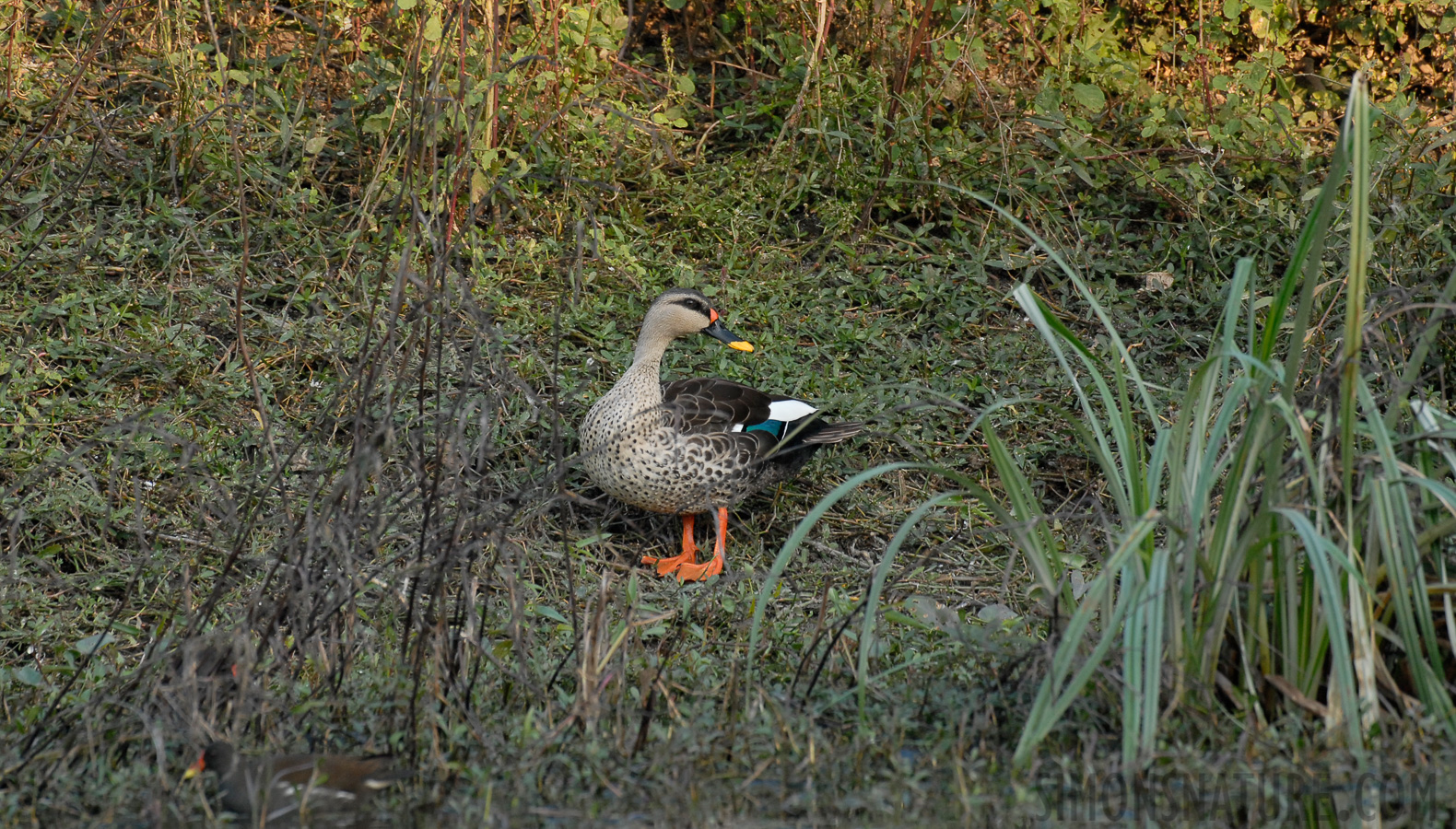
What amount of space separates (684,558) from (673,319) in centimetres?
77

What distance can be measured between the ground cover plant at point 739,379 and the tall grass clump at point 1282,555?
14mm

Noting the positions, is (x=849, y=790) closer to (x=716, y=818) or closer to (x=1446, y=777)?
(x=716, y=818)

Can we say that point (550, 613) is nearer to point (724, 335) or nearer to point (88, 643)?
point (88, 643)

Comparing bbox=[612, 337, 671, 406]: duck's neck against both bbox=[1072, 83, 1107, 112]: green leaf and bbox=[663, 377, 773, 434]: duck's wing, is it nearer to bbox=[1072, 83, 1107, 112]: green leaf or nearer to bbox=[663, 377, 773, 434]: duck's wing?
bbox=[663, 377, 773, 434]: duck's wing

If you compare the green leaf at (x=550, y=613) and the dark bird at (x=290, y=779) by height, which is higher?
the dark bird at (x=290, y=779)

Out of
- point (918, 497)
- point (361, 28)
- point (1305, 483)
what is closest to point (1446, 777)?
point (1305, 483)

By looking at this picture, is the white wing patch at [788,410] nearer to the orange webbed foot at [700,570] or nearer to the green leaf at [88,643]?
the orange webbed foot at [700,570]

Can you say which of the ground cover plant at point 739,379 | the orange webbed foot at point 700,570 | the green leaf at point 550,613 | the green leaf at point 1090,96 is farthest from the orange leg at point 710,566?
the green leaf at point 1090,96

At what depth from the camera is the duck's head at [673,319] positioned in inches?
189

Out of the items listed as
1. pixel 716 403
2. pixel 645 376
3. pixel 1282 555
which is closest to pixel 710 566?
pixel 716 403

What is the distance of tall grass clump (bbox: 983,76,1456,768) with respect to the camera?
8.68 feet

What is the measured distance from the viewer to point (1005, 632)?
362 centimetres

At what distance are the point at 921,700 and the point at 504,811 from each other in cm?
95

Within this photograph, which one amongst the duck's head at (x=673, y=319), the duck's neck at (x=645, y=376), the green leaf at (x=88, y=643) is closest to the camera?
the green leaf at (x=88, y=643)
